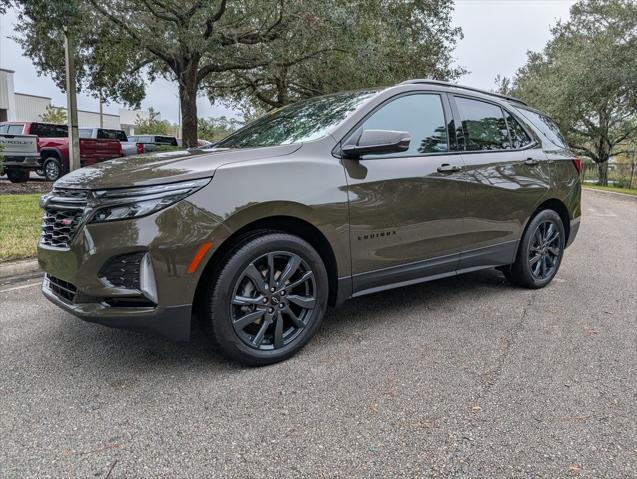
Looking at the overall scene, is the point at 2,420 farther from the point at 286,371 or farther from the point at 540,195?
the point at 540,195

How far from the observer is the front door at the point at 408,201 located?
10.6 feet

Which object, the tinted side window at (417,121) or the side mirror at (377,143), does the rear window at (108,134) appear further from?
the side mirror at (377,143)

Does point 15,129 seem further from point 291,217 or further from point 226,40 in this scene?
point 291,217

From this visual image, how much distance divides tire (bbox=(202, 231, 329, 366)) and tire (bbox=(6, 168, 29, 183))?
13754mm

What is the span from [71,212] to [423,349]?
92.1 inches

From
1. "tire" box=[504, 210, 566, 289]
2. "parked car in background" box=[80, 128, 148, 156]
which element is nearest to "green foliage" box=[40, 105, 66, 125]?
"parked car in background" box=[80, 128, 148, 156]

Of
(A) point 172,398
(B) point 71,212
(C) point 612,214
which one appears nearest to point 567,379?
(A) point 172,398

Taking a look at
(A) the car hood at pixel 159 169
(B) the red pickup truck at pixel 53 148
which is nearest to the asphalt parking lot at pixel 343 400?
(A) the car hood at pixel 159 169

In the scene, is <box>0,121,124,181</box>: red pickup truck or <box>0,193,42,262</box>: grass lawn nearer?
<box>0,193,42,262</box>: grass lawn

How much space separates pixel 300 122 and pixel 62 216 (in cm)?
174

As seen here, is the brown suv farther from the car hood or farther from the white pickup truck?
the white pickup truck

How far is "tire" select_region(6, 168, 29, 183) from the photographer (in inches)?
539

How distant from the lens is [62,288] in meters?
2.80

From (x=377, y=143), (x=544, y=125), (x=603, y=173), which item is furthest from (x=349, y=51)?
(x=603, y=173)
